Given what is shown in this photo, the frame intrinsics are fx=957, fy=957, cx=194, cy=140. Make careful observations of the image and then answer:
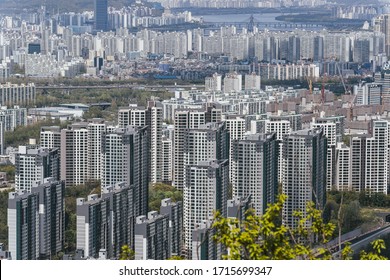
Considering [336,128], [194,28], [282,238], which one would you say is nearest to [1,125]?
[194,28]

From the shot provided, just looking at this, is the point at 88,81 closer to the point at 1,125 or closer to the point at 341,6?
the point at 1,125

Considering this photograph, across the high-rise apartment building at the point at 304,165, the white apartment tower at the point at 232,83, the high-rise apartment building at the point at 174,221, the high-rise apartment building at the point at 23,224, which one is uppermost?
the white apartment tower at the point at 232,83

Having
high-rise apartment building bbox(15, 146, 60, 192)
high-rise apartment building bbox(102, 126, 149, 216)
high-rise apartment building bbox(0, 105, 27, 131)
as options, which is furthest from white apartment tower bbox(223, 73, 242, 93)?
high-rise apartment building bbox(15, 146, 60, 192)

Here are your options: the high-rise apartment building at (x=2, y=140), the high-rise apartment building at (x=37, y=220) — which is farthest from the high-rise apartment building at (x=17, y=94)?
the high-rise apartment building at (x=37, y=220)

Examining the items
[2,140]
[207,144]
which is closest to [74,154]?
[207,144]

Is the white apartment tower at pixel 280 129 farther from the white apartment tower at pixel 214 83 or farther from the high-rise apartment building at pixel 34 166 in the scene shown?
the white apartment tower at pixel 214 83

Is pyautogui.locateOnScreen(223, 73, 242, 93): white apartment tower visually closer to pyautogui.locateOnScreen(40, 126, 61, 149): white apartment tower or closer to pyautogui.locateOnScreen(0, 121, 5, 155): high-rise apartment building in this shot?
pyautogui.locateOnScreen(0, 121, 5, 155): high-rise apartment building
